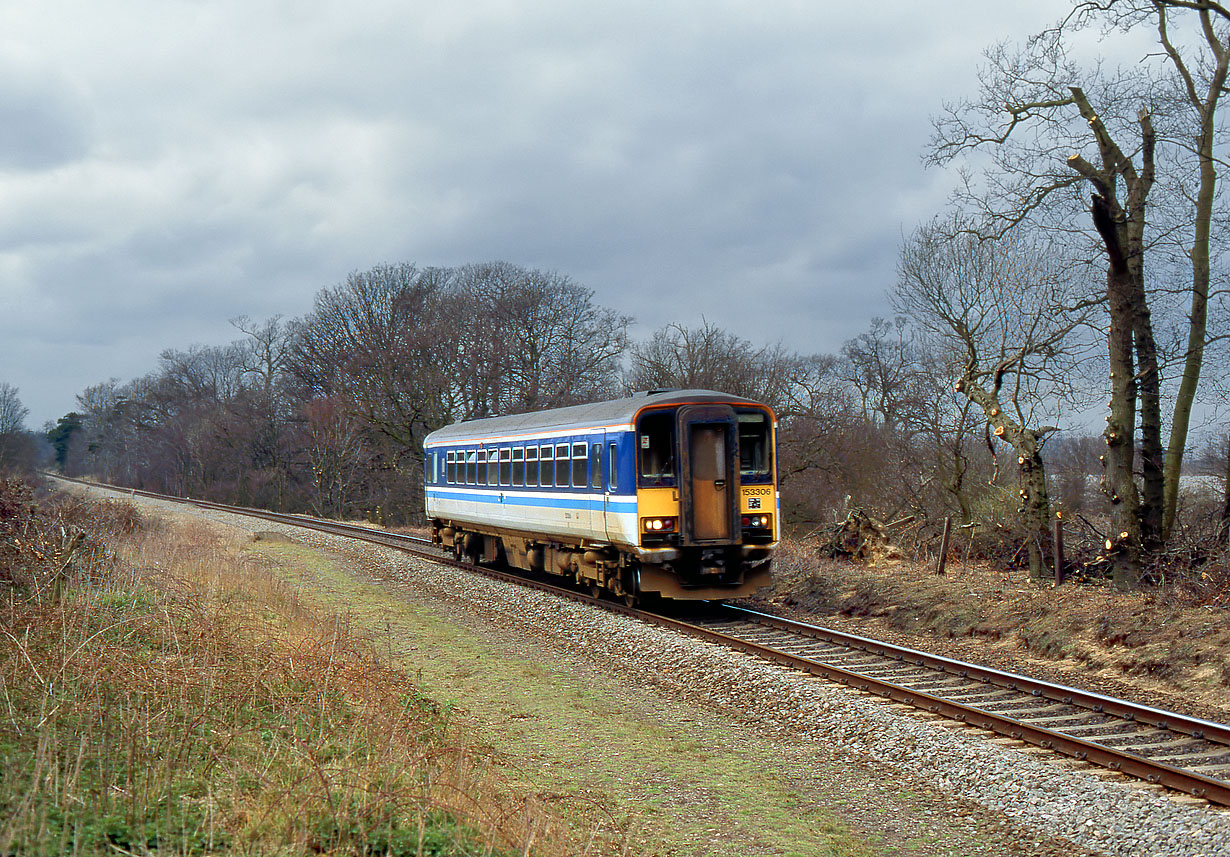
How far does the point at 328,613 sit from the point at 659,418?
218 inches

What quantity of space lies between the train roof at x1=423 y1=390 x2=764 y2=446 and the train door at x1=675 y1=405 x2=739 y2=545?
0.30 meters

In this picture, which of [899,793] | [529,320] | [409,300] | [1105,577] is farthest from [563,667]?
[409,300]

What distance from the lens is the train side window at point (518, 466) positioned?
18.1 meters

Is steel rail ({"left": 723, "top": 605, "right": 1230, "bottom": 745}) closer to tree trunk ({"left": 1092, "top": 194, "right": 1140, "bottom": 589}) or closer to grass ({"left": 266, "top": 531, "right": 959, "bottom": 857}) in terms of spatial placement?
grass ({"left": 266, "top": 531, "right": 959, "bottom": 857})

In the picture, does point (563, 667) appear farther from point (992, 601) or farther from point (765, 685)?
point (992, 601)

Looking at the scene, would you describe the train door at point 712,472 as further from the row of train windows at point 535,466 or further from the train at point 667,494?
the row of train windows at point 535,466

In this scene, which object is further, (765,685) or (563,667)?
(563,667)

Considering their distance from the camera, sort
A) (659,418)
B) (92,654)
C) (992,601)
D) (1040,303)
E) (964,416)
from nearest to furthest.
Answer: (92,654), (992,601), (659,418), (1040,303), (964,416)

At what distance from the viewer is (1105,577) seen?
14.6 metres

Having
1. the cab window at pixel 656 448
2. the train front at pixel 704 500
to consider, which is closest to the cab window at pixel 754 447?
the train front at pixel 704 500

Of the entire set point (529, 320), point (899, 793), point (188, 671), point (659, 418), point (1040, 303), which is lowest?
point (899, 793)

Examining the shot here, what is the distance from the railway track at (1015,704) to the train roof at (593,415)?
310 centimetres

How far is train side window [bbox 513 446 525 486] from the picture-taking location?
18.1 metres

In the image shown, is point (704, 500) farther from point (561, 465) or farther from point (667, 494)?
point (561, 465)
